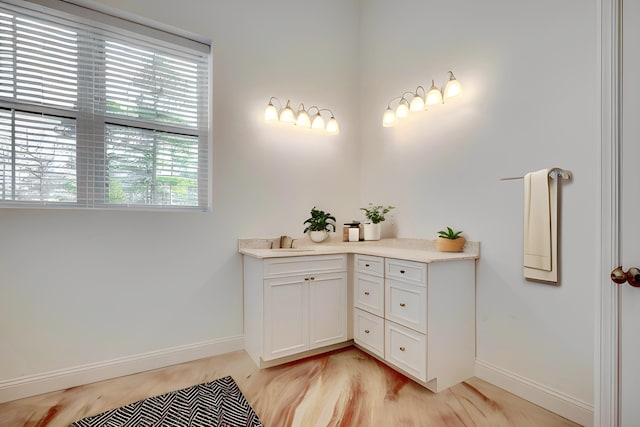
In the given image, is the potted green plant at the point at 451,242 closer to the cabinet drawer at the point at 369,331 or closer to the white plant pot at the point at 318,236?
the cabinet drawer at the point at 369,331

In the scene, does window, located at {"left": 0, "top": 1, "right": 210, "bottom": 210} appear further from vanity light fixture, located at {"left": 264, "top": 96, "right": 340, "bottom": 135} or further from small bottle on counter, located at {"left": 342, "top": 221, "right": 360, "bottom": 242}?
small bottle on counter, located at {"left": 342, "top": 221, "right": 360, "bottom": 242}

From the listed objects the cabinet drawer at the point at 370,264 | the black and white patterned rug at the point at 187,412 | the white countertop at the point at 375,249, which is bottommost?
the black and white patterned rug at the point at 187,412

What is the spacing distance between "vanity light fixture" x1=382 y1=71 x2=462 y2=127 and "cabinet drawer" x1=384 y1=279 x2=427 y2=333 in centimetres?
147

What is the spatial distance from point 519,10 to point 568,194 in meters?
1.26

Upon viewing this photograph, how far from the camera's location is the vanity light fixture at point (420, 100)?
234 cm

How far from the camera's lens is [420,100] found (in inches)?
102

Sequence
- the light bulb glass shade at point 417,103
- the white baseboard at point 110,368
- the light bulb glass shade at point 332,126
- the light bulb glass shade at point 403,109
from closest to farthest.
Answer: the white baseboard at point 110,368 < the light bulb glass shade at point 417,103 < the light bulb glass shade at point 403,109 < the light bulb glass shade at point 332,126

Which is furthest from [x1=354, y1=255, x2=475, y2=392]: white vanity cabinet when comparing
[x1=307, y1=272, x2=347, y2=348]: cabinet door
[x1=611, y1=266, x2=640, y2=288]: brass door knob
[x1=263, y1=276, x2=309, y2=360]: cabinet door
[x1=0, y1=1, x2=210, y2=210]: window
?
[x1=0, y1=1, x2=210, y2=210]: window

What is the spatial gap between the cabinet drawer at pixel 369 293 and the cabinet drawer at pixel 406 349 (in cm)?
15

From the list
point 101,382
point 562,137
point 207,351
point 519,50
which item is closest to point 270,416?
point 207,351

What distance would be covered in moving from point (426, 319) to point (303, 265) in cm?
98

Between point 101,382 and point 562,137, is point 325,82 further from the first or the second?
point 101,382

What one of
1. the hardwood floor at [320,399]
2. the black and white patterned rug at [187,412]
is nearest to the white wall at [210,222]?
the hardwood floor at [320,399]

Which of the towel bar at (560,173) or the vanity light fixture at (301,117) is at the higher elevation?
the vanity light fixture at (301,117)
